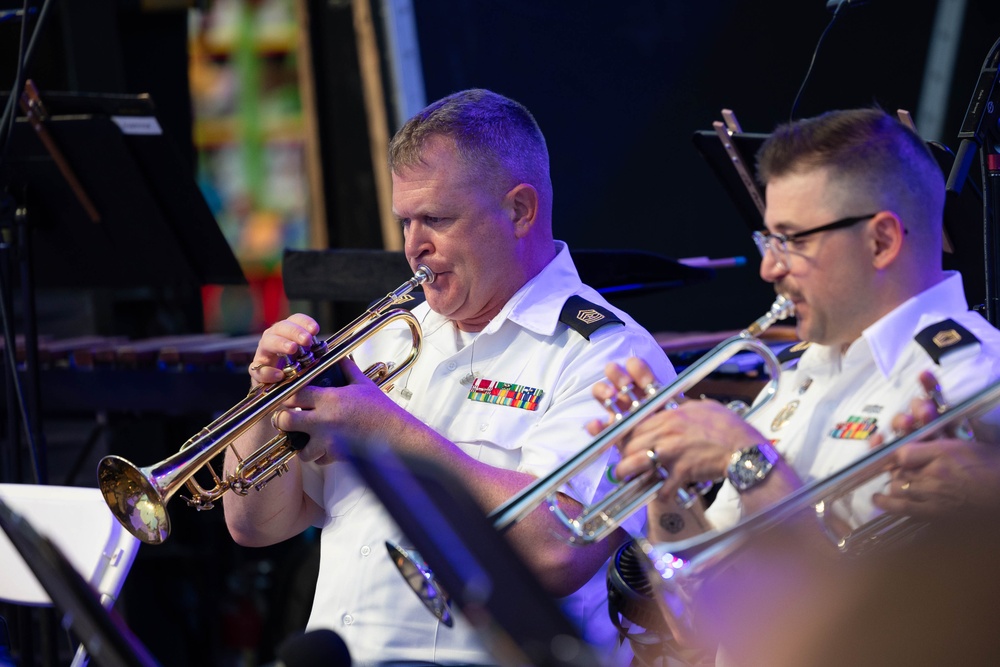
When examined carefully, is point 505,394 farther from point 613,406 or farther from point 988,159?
point 988,159

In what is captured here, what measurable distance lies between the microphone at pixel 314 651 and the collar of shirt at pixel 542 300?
1.36 meters

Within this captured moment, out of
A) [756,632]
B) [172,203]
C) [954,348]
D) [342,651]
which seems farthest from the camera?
[172,203]

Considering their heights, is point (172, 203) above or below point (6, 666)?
above

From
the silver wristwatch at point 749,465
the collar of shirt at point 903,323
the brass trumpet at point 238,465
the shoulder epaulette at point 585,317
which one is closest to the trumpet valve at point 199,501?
the brass trumpet at point 238,465

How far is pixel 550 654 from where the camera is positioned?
120 centimetres

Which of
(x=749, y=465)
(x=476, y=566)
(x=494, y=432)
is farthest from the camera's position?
(x=494, y=432)

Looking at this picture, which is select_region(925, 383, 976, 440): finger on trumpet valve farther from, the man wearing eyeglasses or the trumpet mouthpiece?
the trumpet mouthpiece

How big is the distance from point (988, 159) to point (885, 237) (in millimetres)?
1099

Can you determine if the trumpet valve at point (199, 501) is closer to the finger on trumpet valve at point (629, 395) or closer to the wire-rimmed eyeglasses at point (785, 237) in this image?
the finger on trumpet valve at point (629, 395)

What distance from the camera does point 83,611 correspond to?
145 centimetres

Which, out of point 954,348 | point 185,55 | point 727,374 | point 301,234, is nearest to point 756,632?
point 954,348

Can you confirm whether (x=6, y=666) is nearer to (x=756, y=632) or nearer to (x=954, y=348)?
(x=756, y=632)

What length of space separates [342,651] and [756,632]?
24.3 inches

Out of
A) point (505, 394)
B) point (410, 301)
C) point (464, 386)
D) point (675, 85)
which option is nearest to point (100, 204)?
point (410, 301)
